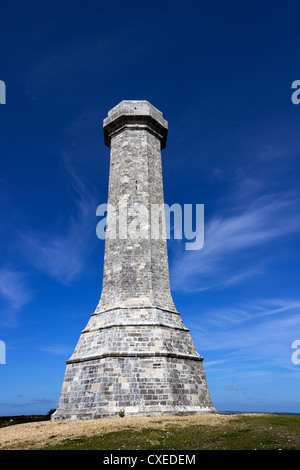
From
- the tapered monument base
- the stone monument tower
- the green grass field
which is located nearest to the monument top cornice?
the stone monument tower

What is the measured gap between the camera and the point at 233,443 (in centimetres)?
848

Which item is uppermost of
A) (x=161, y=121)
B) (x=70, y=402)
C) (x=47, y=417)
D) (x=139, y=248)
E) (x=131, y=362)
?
(x=161, y=121)

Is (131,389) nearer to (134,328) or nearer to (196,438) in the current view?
(134,328)

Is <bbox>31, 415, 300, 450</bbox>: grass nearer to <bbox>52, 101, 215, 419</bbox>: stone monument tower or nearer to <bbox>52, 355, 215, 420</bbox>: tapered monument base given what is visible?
<bbox>52, 355, 215, 420</bbox>: tapered monument base

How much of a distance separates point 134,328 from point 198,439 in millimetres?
7393

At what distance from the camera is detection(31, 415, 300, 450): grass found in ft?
27.3

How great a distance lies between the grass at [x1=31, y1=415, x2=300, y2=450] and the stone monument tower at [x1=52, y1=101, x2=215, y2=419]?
3.84 metres

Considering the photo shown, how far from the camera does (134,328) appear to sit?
1616 centimetres

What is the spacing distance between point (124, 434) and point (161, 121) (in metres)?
19.2

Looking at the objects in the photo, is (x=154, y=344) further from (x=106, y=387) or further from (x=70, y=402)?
(x=70, y=402)

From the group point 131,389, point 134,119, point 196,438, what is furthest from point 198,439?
point 134,119

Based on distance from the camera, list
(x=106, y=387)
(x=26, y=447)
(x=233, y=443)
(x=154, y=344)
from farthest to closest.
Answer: (x=154, y=344)
(x=106, y=387)
(x=26, y=447)
(x=233, y=443)
